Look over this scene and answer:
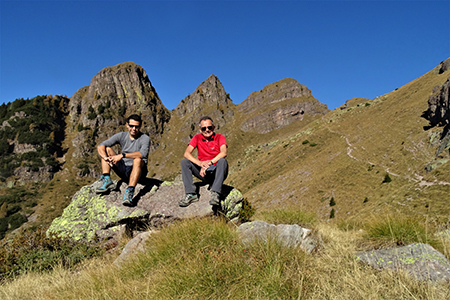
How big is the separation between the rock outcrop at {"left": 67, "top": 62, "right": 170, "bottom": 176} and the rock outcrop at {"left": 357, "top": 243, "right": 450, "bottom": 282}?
551ft

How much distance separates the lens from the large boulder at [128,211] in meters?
6.52

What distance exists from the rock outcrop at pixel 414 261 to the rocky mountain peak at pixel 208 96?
168769 mm

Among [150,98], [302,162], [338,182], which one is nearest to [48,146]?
[150,98]

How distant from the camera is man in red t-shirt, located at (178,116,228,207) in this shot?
20.9 feet

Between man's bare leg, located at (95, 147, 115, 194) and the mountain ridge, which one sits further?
the mountain ridge

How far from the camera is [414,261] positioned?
13.0 feet

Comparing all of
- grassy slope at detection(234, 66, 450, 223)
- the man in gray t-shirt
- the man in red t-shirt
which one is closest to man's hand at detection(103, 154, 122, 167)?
the man in gray t-shirt

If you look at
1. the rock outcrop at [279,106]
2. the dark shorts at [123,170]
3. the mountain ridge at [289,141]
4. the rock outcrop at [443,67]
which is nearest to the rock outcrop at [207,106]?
the mountain ridge at [289,141]

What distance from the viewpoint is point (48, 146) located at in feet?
472

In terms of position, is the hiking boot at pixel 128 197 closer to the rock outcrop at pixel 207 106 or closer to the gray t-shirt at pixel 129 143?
the gray t-shirt at pixel 129 143

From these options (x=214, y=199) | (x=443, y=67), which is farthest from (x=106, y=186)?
(x=443, y=67)

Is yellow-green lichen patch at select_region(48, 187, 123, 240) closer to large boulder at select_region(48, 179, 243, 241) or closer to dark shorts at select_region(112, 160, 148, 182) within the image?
large boulder at select_region(48, 179, 243, 241)

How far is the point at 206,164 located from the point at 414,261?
16.3 ft

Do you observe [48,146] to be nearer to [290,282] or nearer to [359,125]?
[359,125]
